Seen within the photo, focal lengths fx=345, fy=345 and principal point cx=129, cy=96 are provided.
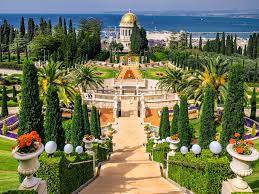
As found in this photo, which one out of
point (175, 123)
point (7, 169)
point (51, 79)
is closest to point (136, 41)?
point (51, 79)

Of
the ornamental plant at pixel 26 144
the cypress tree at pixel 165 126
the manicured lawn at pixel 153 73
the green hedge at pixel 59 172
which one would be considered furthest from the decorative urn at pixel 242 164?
the manicured lawn at pixel 153 73

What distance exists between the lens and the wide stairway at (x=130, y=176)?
48.3ft

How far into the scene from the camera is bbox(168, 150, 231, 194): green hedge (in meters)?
12.3

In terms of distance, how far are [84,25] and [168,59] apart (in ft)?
122

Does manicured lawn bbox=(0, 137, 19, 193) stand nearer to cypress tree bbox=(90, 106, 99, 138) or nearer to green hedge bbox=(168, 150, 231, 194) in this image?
cypress tree bbox=(90, 106, 99, 138)

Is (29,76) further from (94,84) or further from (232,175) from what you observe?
(94,84)

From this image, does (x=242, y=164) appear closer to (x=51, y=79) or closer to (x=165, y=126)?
(x=165, y=126)

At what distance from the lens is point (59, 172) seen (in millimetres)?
12789

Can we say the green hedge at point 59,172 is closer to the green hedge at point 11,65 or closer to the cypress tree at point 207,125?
the cypress tree at point 207,125

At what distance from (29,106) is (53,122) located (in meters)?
2.28

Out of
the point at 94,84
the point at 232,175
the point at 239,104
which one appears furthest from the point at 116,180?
the point at 94,84

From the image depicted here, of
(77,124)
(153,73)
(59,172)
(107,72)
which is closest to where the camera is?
(59,172)

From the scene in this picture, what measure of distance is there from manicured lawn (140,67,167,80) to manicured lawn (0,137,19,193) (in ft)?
145

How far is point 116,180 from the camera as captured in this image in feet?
56.5
